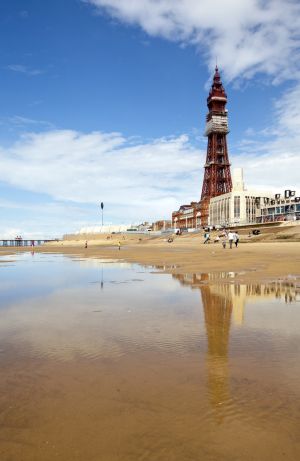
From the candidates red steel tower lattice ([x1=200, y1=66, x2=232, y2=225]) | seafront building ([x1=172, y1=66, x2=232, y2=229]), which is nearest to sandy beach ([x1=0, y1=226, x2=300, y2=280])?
seafront building ([x1=172, y1=66, x2=232, y2=229])

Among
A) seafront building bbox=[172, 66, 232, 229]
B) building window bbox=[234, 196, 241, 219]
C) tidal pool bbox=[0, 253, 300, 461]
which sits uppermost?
seafront building bbox=[172, 66, 232, 229]

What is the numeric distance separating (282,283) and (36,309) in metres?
7.00

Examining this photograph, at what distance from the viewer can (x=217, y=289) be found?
920cm

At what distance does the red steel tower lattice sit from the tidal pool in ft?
392

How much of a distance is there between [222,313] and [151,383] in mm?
3276

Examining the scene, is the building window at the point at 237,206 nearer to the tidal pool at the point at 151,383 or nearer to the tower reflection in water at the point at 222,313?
the tower reflection in water at the point at 222,313

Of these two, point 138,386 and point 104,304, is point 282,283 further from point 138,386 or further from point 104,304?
point 138,386

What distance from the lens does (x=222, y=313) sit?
6395 mm

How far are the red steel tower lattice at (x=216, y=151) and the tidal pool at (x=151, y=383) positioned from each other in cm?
11956

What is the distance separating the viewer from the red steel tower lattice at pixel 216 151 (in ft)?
425

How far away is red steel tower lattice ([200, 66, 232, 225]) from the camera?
12950 cm

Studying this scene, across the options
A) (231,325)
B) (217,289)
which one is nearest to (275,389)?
(231,325)

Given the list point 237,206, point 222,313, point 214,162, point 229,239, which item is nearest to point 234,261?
point 222,313

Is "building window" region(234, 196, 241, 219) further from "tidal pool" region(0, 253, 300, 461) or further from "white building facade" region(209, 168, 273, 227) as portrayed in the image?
"tidal pool" region(0, 253, 300, 461)
